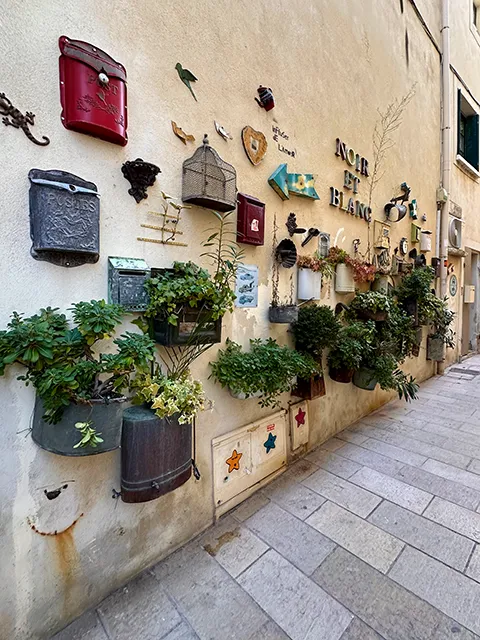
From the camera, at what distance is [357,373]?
279 centimetres

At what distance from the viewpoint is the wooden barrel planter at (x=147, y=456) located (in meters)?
1.28

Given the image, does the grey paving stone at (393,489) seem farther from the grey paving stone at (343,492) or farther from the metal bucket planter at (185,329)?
the metal bucket planter at (185,329)

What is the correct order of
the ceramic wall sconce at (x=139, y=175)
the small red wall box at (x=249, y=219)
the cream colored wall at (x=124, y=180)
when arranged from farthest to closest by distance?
the small red wall box at (x=249, y=219) → the ceramic wall sconce at (x=139, y=175) → the cream colored wall at (x=124, y=180)

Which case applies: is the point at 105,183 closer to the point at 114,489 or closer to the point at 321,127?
the point at 114,489

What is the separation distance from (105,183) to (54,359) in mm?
776

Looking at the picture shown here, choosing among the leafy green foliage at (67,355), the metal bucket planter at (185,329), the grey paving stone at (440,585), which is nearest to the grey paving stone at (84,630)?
the leafy green foliage at (67,355)

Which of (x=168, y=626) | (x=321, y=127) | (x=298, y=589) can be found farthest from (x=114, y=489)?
(x=321, y=127)

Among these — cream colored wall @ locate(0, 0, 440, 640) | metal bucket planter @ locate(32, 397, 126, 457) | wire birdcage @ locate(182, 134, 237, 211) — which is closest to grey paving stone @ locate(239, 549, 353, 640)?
cream colored wall @ locate(0, 0, 440, 640)

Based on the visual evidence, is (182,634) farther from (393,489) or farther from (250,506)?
(393,489)

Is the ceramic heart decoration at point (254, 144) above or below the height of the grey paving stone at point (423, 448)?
above

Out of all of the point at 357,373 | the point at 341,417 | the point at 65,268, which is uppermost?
the point at 65,268

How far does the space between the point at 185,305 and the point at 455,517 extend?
6.57 feet

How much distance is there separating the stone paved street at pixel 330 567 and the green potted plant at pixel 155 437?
53 cm

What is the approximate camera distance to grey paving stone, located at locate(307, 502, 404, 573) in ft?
5.11
